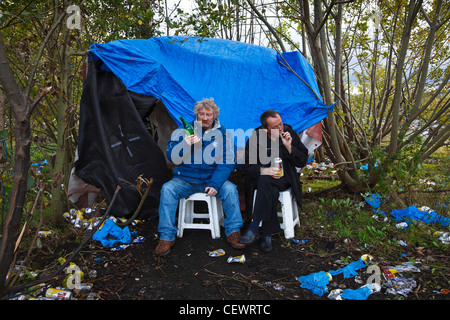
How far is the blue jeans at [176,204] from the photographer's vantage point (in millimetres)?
2793

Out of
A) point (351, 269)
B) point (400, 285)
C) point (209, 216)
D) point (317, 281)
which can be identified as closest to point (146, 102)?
point (209, 216)

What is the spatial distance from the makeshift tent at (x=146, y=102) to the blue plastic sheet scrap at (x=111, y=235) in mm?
255

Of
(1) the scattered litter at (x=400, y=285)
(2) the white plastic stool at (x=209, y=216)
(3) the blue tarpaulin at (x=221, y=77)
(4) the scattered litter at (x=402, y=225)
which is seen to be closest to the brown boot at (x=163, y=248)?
(2) the white plastic stool at (x=209, y=216)

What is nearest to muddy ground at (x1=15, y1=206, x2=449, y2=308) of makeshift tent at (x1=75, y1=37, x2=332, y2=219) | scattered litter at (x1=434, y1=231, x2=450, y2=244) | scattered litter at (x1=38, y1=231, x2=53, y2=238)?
scattered litter at (x1=38, y1=231, x2=53, y2=238)

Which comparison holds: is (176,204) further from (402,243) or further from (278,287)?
(402,243)

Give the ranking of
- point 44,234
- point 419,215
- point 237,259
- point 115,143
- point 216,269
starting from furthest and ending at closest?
point 115,143 → point 419,215 → point 44,234 → point 237,259 → point 216,269

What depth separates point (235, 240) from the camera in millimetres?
2832

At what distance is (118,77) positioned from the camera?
323cm

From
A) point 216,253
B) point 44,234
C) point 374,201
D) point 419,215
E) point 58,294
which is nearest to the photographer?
point 58,294

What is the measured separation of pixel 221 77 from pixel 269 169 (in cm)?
126

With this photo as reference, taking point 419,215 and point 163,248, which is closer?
point 163,248

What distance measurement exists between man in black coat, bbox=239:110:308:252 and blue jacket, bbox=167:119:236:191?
19 cm
